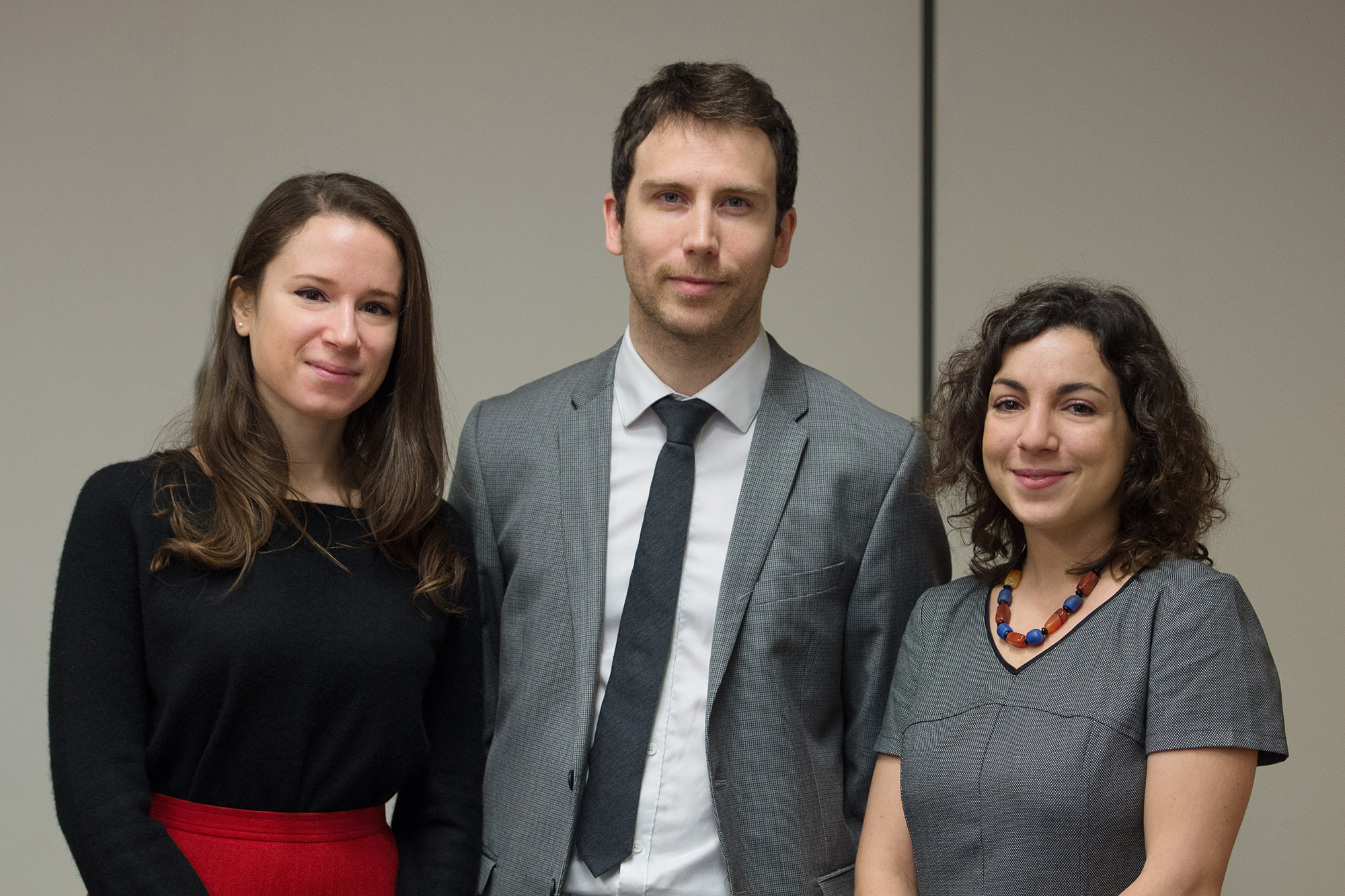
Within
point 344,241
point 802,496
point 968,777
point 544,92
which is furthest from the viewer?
point 544,92

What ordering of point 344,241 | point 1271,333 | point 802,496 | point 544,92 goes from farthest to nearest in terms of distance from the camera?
point 544,92, point 1271,333, point 802,496, point 344,241

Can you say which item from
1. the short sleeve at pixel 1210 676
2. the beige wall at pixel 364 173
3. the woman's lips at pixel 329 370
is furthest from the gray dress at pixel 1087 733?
the beige wall at pixel 364 173

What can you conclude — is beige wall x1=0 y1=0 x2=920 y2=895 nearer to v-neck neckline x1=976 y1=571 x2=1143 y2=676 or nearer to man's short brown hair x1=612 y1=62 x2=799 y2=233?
man's short brown hair x1=612 y1=62 x2=799 y2=233

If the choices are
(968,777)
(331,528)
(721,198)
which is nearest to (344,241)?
(331,528)

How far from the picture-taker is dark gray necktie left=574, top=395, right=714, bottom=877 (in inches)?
67.6

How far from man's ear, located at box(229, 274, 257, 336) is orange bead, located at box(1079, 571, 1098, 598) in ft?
3.95

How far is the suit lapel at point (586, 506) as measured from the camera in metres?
1.78

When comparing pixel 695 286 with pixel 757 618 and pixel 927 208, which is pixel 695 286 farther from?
pixel 927 208

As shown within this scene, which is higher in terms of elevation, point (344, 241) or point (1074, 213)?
point (1074, 213)

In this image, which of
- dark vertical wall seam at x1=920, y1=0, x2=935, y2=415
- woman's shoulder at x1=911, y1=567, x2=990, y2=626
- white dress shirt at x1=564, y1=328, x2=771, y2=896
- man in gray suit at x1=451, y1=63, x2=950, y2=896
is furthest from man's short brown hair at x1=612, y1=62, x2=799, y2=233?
dark vertical wall seam at x1=920, y1=0, x2=935, y2=415

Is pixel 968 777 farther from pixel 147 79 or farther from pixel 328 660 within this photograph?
pixel 147 79

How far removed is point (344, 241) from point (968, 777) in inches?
43.7

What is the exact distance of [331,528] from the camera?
171cm

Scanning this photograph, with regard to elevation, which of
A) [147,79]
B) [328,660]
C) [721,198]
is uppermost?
[147,79]
